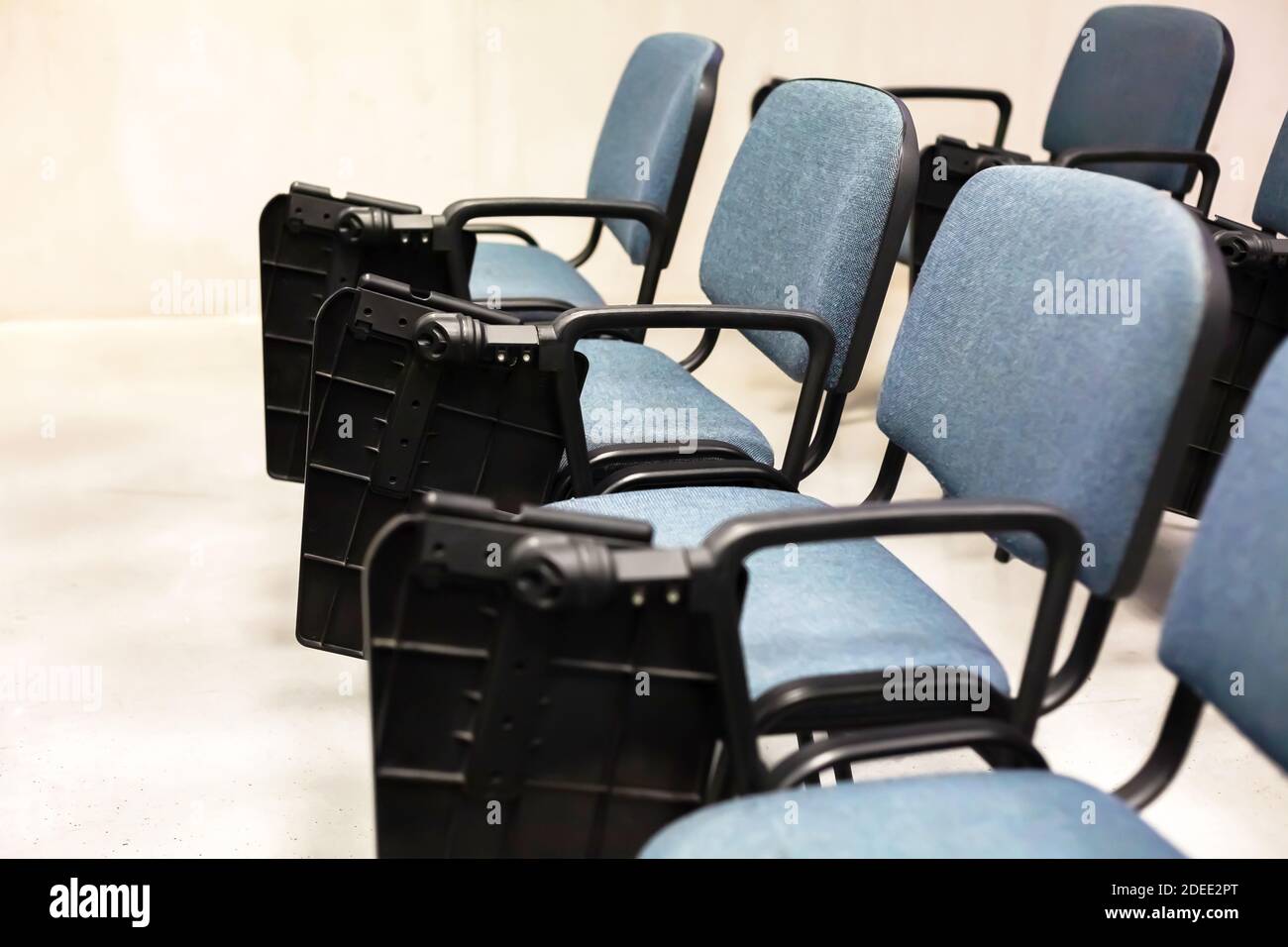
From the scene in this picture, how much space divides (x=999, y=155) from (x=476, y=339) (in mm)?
1533

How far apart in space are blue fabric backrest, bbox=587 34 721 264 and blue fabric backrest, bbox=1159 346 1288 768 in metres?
1.46

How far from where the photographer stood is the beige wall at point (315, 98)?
11.7ft

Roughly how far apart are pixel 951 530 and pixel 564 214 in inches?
55.1

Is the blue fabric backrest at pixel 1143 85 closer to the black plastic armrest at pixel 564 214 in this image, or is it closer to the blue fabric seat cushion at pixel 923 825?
the black plastic armrest at pixel 564 214

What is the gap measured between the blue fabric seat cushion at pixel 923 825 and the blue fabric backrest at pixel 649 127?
59.1 inches

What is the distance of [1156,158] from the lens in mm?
2730

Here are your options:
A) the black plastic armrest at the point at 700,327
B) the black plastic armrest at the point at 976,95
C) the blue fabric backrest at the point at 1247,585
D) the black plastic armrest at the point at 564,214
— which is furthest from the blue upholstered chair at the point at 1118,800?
the black plastic armrest at the point at 976,95

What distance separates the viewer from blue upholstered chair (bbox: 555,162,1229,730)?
1.01m

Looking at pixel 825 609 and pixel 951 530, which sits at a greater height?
pixel 951 530

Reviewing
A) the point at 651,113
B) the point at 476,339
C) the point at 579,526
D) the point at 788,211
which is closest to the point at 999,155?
the point at 651,113

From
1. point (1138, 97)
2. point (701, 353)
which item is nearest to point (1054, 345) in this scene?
point (701, 353)

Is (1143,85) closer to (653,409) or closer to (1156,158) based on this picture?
(1156,158)

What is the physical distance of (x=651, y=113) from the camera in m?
2.38
